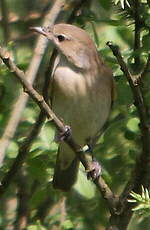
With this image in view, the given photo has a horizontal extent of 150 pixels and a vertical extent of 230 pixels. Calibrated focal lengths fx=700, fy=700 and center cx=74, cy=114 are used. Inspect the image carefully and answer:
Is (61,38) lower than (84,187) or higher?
higher

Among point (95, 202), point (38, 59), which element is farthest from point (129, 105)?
point (95, 202)

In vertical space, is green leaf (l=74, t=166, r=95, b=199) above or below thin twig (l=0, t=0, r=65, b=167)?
below

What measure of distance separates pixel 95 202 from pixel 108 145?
0.62 metres

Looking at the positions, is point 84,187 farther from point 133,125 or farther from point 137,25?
point 137,25

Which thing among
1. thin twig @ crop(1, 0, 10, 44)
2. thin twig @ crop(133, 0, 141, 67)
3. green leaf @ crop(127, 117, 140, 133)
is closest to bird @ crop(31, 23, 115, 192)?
green leaf @ crop(127, 117, 140, 133)

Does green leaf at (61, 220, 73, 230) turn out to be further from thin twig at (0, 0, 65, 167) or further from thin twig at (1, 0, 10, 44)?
thin twig at (1, 0, 10, 44)

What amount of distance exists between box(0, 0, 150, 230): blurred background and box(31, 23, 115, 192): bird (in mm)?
85

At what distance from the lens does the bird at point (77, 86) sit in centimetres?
473

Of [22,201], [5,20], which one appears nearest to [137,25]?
[5,20]

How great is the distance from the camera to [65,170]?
513 cm

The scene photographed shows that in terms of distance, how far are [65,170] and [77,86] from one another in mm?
715

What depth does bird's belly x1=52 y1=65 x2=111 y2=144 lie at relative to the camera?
186 inches

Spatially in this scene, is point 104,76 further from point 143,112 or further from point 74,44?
point 143,112

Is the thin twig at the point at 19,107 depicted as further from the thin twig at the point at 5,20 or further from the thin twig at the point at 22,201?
the thin twig at the point at 22,201
